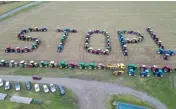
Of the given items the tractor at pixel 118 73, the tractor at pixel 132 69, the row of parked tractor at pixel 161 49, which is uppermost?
the row of parked tractor at pixel 161 49

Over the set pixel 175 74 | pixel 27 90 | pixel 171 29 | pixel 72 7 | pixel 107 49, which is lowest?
pixel 27 90

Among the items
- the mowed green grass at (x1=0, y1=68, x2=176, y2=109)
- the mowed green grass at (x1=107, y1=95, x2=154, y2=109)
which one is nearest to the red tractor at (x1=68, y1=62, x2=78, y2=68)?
the mowed green grass at (x1=0, y1=68, x2=176, y2=109)

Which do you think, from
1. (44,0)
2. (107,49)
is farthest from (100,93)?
(44,0)

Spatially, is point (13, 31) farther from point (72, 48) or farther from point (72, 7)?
point (72, 7)

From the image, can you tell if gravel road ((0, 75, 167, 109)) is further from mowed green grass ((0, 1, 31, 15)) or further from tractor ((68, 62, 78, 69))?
mowed green grass ((0, 1, 31, 15))

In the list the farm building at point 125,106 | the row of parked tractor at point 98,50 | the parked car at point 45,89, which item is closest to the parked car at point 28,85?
the parked car at point 45,89

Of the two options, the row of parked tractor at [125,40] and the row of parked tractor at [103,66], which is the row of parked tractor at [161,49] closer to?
the row of parked tractor at [125,40]

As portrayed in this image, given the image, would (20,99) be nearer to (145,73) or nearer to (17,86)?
(17,86)
